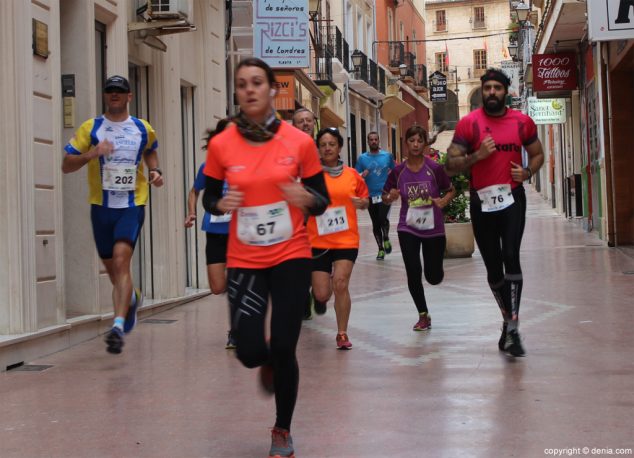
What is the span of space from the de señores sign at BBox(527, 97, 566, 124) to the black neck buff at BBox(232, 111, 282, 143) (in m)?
26.4

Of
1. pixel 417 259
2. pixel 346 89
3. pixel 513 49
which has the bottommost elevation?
pixel 417 259

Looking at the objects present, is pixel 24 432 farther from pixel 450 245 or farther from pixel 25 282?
pixel 450 245

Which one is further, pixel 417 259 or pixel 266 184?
pixel 417 259

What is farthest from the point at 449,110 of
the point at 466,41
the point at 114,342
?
the point at 114,342

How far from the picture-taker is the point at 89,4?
10.2 m

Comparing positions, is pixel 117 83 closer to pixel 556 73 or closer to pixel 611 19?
pixel 611 19

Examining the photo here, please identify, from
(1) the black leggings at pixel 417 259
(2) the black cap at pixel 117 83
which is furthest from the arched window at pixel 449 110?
(2) the black cap at pixel 117 83

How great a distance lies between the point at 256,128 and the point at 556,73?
21.0 m

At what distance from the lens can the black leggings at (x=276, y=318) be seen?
509 centimetres

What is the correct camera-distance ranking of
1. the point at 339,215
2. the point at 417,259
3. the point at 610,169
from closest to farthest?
the point at 339,215
the point at 417,259
the point at 610,169

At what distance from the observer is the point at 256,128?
16.9 ft

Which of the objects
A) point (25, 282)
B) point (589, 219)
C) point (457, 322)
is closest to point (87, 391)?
point (25, 282)

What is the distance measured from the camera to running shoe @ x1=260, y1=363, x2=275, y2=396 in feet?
17.5

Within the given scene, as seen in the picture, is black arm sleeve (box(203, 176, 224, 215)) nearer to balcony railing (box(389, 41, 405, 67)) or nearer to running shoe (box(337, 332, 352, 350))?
running shoe (box(337, 332, 352, 350))
